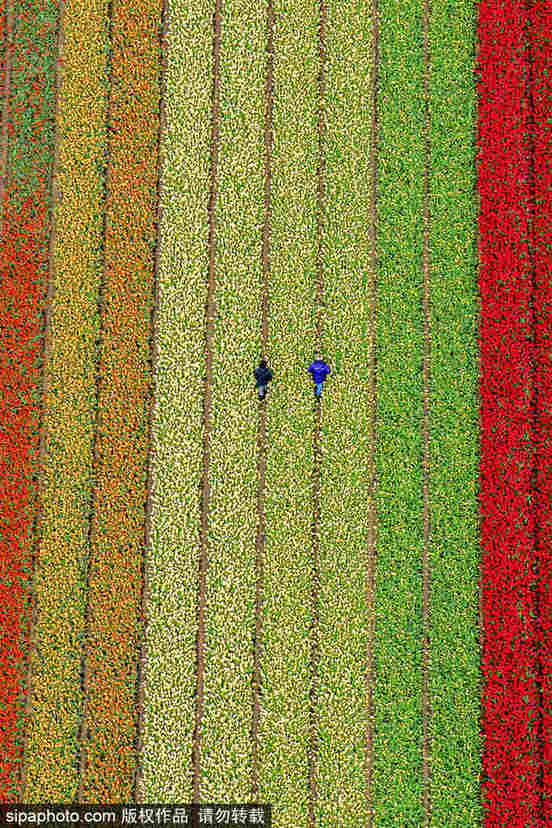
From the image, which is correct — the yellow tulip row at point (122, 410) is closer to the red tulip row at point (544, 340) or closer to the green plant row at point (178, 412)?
the green plant row at point (178, 412)

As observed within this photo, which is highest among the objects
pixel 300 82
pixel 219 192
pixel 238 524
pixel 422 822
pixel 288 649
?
pixel 300 82

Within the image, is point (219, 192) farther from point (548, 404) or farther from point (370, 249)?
point (548, 404)

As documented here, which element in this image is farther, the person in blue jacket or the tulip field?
the person in blue jacket

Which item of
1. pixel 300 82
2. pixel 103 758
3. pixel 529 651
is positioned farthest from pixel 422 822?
pixel 300 82

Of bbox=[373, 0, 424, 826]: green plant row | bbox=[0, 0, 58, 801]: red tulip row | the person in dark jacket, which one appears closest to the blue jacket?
the person in dark jacket

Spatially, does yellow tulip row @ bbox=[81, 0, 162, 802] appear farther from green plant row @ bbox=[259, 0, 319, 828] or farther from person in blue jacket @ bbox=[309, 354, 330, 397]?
person in blue jacket @ bbox=[309, 354, 330, 397]

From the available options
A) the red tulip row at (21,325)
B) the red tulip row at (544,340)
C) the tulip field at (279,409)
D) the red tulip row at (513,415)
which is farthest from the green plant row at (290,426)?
the red tulip row at (21,325)

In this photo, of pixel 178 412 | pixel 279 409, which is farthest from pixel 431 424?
pixel 178 412
